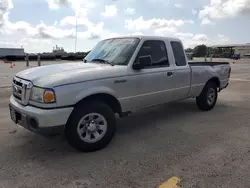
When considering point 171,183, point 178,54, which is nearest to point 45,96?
point 171,183

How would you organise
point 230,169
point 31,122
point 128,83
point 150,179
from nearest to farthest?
point 150,179, point 230,169, point 31,122, point 128,83

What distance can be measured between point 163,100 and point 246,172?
2358 millimetres

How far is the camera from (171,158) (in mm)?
4121

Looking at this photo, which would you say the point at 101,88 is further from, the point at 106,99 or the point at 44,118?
the point at 44,118

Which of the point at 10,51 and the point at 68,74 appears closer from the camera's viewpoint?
the point at 68,74

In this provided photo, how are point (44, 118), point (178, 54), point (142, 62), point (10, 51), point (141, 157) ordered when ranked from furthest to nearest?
point (10, 51) < point (178, 54) < point (142, 62) < point (141, 157) < point (44, 118)

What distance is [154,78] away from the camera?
532 centimetres

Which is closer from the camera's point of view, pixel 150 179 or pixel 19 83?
pixel 150 179

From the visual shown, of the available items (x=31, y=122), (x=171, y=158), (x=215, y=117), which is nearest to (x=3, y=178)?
(x=31, y=122)

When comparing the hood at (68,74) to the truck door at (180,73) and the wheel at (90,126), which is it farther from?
the truck door at (180,73)

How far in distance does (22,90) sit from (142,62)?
201 centimetres

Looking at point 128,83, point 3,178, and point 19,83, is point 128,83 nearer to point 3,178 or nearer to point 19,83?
point 19,83

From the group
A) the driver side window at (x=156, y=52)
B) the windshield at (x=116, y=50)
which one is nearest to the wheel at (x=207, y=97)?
the driver side window at (x=156, y=52)

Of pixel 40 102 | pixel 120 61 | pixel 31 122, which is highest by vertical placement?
pixel 120 61
